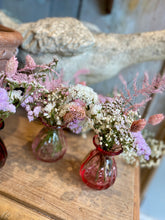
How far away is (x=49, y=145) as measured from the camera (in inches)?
30.9

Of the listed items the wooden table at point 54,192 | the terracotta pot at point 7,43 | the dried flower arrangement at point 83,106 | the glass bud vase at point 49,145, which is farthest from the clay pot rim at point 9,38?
the glass bud vase at point 49,145

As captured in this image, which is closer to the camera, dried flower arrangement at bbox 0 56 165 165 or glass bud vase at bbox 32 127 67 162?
dried flower arrangement at bbox 0 56 165 165

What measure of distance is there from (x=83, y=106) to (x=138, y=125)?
0.19 meters

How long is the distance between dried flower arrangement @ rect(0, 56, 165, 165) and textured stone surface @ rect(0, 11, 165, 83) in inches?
8.9

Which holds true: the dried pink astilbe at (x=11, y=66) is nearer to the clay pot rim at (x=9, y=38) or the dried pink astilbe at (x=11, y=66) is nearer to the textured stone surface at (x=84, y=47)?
the clay pot rim at (x=9, y=38)

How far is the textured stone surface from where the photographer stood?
0.83m

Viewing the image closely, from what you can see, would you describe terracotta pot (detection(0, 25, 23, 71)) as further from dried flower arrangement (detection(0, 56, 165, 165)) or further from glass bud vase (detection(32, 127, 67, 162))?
glass bud vase (detection(32, 127, 67, 162))

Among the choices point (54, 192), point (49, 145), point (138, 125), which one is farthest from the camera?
point (49, 145)

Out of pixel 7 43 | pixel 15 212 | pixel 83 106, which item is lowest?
pixel 15 212

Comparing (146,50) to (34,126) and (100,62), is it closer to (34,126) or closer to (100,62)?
(100,62)

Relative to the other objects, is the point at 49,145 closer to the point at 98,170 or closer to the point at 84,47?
the point at 98,170

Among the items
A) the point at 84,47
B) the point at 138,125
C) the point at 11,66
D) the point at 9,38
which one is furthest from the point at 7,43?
the point at 138,125

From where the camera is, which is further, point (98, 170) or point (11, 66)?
point (98, 170)

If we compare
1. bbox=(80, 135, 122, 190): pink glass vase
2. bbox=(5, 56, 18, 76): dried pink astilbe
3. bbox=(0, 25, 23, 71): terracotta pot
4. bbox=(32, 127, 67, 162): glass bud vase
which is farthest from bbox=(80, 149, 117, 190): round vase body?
bbox=(0, 25, 23, 71): terracotta pot
